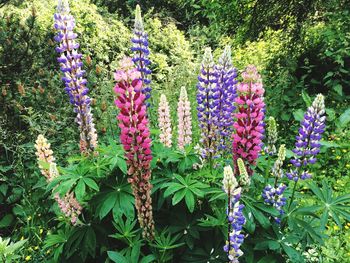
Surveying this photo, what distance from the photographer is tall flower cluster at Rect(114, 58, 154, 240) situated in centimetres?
218

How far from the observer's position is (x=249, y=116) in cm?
241

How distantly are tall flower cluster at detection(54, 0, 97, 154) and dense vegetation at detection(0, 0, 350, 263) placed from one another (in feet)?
0.09

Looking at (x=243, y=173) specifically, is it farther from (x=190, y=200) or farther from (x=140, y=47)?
(x=140, y=47)

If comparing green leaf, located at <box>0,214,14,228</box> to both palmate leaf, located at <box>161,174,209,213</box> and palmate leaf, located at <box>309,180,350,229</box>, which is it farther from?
palmate leaf, located at <box>309,180,350,229</box>

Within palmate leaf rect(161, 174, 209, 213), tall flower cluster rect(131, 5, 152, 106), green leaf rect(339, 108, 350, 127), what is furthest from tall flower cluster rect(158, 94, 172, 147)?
green leaf rect(339, 108, 350, 127)

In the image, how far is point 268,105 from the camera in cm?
615

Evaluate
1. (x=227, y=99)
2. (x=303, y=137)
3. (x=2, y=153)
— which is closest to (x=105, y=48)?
(x=2, y=153)

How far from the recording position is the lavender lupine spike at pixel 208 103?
2.71m

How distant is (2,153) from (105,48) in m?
4.37

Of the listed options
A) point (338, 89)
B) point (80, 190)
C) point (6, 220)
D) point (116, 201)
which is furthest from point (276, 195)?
point (338, 89)

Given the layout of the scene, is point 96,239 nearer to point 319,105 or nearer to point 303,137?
point 303,137

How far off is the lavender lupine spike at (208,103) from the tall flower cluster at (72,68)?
2.66 ft

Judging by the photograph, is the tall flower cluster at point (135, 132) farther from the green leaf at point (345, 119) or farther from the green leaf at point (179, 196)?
the green leaf at point (345, 119)

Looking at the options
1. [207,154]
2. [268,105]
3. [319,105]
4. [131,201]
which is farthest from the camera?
[268,105]
